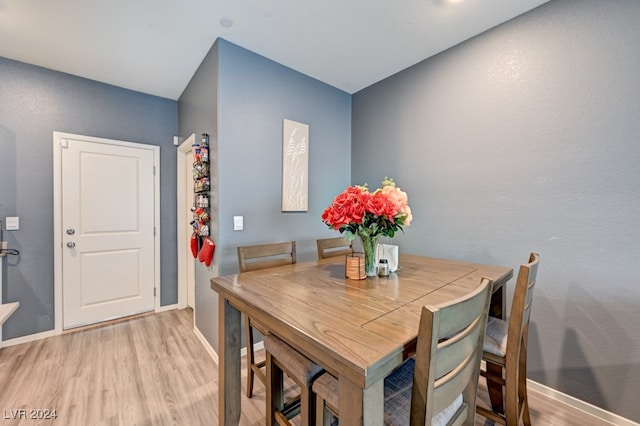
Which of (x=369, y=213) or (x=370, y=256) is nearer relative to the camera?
(x=369, y=213)

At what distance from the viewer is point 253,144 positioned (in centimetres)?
232

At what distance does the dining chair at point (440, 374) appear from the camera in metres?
0.70

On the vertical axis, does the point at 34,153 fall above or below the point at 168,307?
above

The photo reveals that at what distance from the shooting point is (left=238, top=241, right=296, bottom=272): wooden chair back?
1637 mm

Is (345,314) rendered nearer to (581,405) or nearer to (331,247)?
(331,247)

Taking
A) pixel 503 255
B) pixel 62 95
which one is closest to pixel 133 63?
pixel 62 95

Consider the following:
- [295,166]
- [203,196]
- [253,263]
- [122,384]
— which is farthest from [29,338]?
[295,166]

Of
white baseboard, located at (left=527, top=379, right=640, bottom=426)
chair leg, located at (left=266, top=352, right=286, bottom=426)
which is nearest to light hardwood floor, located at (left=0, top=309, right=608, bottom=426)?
white baseboard, located at (left=527, top=379, right=640, bottom=426)

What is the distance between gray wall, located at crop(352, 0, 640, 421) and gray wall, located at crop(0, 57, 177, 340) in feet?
11.2

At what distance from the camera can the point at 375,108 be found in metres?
2.87

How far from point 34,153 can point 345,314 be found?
3.34 metres

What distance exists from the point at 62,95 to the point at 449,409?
3918mm

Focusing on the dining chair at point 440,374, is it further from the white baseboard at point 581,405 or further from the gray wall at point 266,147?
the gray wall at point 266,147

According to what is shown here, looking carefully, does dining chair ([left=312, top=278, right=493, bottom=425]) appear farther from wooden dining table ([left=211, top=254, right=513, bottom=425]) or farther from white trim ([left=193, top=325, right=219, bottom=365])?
white trim ([left=193, top=325, right=219, bottom=365])
